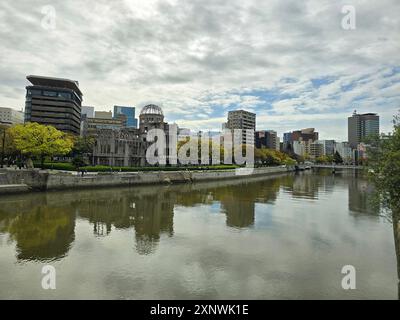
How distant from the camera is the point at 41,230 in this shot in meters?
23.9

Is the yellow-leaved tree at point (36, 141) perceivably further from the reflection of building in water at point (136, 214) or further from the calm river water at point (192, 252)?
the calm river water at point (192, 252)

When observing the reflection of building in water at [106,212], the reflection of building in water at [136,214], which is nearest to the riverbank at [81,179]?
the reflection of building in water at [136,214]

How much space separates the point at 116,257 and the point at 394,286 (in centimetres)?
1561

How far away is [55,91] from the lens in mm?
120125

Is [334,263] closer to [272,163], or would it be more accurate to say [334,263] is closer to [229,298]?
[229,298]

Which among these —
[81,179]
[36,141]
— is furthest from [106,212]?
[36,141]

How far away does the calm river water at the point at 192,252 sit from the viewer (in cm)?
1362

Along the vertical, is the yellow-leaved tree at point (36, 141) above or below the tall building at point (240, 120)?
below

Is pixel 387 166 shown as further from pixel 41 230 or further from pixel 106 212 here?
pixel 106 212

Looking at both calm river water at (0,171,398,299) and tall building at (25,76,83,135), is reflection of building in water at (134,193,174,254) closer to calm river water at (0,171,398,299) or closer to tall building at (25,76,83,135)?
calm river water at (0,171,398,299)

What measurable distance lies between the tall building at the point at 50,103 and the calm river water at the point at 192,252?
3698 inches

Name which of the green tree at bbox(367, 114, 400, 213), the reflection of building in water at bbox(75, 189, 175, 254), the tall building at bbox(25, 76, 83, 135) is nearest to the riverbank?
the reflection of building in water at bbox(75, 189, 175, 254)
